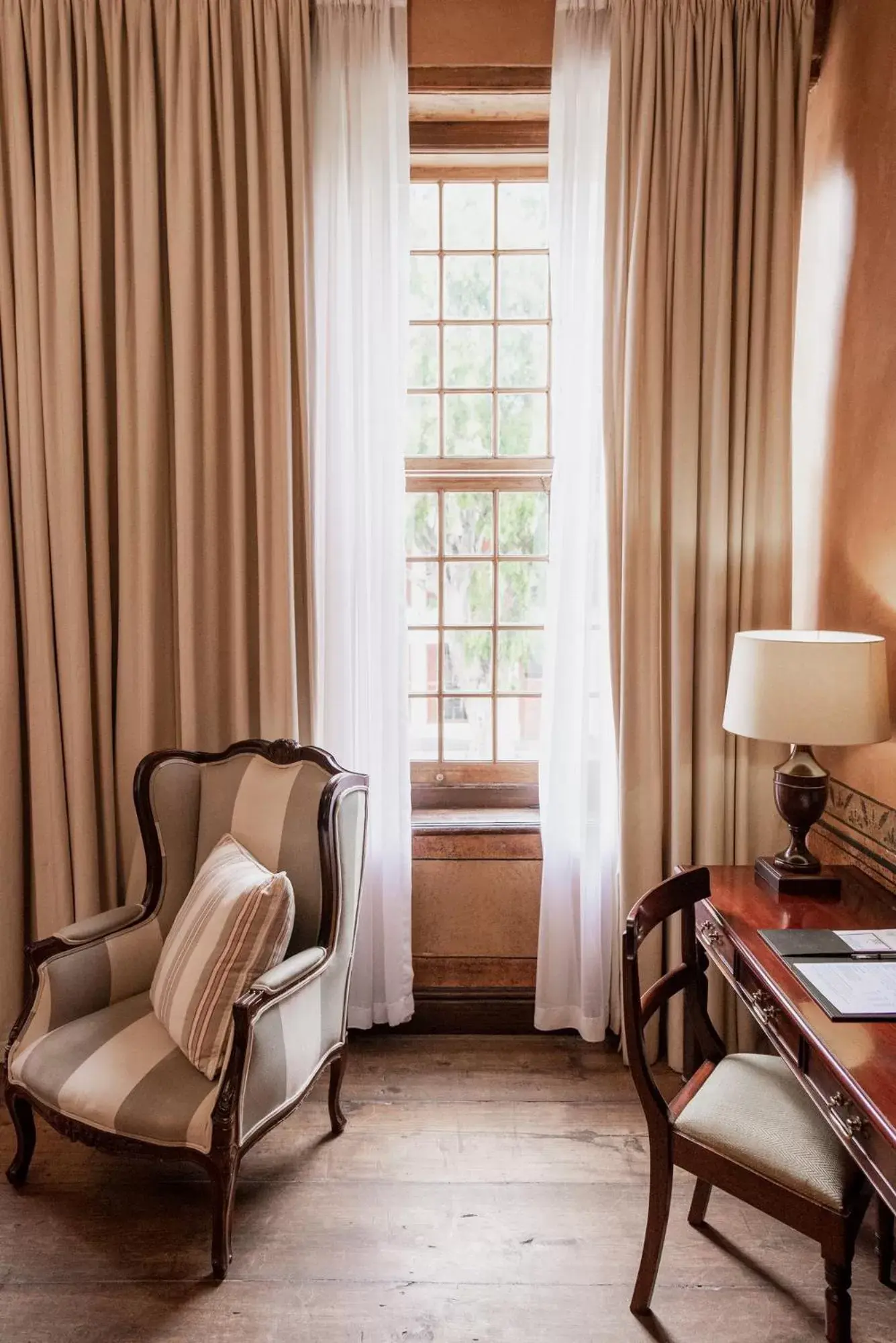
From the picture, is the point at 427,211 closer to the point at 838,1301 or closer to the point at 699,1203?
the point at 699,1203

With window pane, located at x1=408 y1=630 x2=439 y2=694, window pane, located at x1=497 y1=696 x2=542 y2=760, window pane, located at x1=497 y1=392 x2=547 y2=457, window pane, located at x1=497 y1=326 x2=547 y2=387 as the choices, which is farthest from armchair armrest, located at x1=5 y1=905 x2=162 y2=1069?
window pane, located at x1=497 y1=326 x2=547 y2=387

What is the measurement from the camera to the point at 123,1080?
6.52 feet

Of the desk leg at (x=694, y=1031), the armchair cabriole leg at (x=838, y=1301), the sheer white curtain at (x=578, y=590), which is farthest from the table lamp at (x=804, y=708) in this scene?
the armchair cabriole leg at (x=838, y=1301)

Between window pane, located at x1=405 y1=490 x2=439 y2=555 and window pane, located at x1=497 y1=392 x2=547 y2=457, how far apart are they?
1.03ft

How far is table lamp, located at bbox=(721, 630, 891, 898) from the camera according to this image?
6.64 feet

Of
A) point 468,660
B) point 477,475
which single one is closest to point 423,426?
point 477,475

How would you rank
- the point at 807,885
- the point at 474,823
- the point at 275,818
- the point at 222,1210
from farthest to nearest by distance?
the point at 474,823
the point at 275,818
the point at 807,885
the point at 222,1210

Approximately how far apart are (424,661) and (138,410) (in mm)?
1233

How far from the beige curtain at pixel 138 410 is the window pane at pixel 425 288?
0.52m

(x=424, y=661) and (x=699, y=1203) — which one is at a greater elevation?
(x=424, y=661)

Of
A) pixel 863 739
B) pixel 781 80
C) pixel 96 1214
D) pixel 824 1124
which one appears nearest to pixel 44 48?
pixel 781 80

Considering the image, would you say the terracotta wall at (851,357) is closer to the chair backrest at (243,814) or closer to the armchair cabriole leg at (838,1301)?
the armchair cabriole leg at (838,1301)

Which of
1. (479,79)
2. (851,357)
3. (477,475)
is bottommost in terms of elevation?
(477,475)

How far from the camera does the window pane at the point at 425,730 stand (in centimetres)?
311
